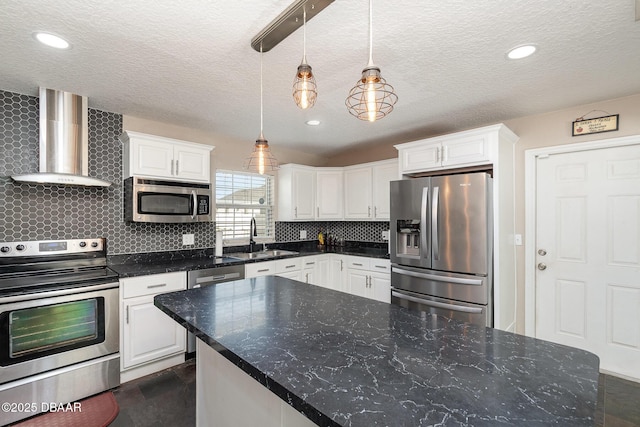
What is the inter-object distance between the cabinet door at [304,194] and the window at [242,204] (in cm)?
38

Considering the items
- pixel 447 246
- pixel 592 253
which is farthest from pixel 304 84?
pixel 592 253

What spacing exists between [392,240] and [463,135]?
126 cm

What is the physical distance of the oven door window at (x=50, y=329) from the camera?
2023mm

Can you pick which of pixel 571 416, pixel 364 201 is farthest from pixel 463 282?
pixel 571 416

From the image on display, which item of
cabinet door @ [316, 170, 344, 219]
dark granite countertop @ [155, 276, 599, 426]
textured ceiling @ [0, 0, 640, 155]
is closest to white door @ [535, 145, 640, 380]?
textured ceiling @ [0, 0, 640, 155]

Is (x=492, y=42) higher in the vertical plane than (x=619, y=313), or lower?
higher

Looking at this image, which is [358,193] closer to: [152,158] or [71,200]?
[152,158]

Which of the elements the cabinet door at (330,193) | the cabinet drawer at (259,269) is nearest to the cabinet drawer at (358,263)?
the cabinet door at (330,193)

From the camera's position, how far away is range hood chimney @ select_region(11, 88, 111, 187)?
2.43 metres

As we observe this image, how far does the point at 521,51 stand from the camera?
74.0 inches

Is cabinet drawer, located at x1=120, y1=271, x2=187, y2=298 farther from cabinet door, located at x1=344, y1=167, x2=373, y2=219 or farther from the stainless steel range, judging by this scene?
cabinet door, located at x1=344, y1=167, x2=373, y2=219

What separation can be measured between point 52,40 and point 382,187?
3361 millimetres

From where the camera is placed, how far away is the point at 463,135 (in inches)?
113

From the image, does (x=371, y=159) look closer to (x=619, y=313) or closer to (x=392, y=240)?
(x=392, y=240)
